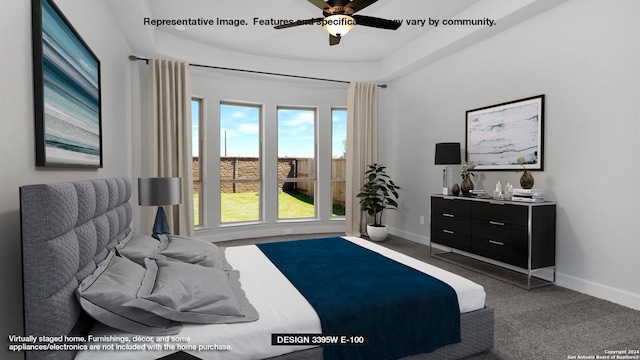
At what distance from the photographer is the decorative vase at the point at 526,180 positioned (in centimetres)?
340

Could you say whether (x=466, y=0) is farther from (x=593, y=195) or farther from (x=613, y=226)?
(x=613, y=226)

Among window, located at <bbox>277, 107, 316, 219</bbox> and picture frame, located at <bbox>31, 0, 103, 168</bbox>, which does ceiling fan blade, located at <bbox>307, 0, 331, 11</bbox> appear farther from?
window, located at <bbox>277, 107, 316, 219</bbox>

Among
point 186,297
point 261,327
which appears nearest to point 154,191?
point 186,297

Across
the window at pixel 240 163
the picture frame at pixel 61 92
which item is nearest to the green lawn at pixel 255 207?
the window at pixel 240 163

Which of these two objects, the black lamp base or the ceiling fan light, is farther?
the black lamp base

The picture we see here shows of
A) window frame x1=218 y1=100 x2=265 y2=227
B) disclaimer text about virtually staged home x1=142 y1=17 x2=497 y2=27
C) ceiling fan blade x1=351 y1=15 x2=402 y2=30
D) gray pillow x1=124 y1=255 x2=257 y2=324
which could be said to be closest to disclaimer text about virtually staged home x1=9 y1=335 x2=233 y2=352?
gray pillow x1=124 y1=255 x2=257 y2=324

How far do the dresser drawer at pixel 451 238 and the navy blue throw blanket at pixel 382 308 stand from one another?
1.89 m

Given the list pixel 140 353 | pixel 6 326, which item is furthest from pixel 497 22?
pixel 6 326

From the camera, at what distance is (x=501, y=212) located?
3.42 meters

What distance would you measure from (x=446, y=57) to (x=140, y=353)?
16.0ft

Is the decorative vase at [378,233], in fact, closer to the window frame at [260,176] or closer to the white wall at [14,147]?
the window frame at [260,176]

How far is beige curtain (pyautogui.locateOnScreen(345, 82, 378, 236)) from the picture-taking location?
5.79 m

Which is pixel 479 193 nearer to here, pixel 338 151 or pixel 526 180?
pixel 526 180

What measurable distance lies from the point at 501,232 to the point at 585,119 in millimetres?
1299
